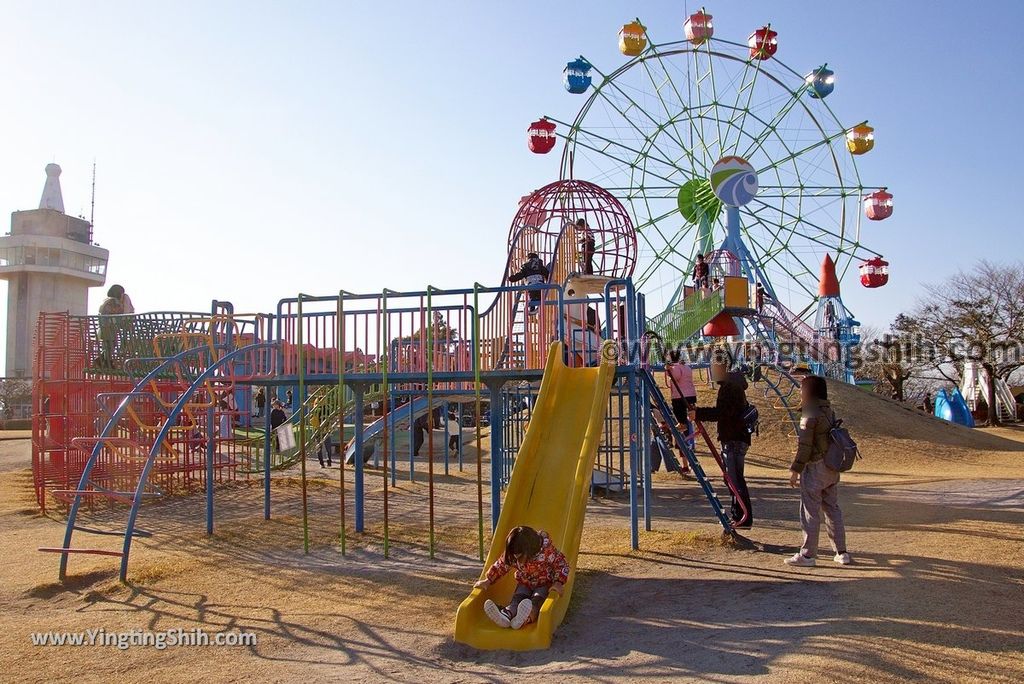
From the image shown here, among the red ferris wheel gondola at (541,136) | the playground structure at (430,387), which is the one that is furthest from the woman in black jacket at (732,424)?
the red ferris wheel gondola at (541,136)

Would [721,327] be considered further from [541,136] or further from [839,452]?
[839,452]

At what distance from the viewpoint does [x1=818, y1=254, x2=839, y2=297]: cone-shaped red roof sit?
1212 inches

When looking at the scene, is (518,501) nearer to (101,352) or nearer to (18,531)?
(18,531)

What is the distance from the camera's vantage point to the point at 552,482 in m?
7.90

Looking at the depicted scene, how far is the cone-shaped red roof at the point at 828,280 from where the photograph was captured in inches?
1212

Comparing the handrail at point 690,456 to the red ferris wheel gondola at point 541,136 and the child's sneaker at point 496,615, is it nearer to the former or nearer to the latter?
the child's sneaker at point 496,615

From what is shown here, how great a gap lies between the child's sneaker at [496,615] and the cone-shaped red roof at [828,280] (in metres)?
27.5

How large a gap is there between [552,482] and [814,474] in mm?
2408

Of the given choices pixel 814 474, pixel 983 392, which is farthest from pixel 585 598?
pixel 983 392

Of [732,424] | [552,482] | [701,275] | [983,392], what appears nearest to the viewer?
[552,482]

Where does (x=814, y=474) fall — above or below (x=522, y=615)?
above

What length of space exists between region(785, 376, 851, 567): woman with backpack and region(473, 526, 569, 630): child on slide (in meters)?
2.58

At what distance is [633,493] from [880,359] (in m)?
37.5

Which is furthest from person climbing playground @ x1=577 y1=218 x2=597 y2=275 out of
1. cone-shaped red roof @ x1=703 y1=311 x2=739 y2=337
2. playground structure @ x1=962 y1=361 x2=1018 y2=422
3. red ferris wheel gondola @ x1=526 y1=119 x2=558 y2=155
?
playground structure @ x1=962 y1=361 x2=1018 y2=422
